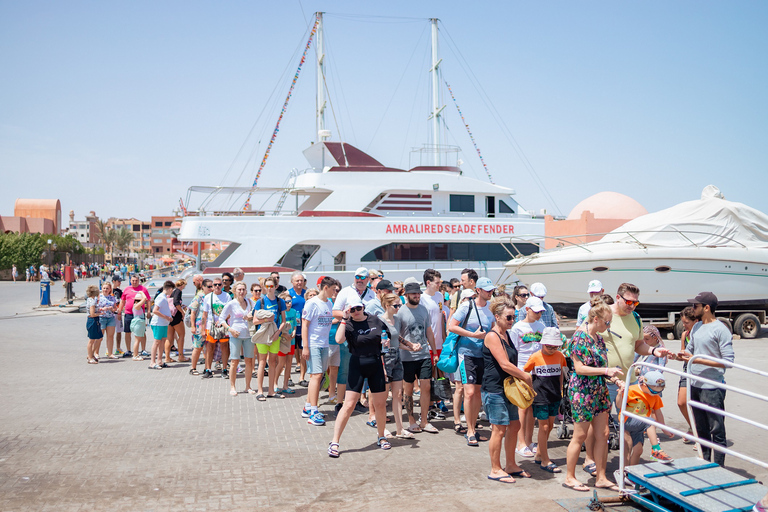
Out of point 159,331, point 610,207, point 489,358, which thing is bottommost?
point 159,331

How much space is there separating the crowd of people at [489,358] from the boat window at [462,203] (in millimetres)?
10309

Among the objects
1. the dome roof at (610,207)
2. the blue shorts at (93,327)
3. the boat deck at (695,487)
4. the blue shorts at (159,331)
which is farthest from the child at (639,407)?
the dome roof at (610,207)

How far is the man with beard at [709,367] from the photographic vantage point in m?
4.97

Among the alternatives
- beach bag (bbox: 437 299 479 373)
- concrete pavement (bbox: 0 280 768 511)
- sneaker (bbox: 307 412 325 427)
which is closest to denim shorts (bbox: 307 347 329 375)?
sneaker (bbox: 307 412 325 427)

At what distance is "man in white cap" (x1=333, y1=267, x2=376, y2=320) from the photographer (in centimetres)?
619

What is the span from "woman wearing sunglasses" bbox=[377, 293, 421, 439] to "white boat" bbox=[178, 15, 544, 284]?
998 cm

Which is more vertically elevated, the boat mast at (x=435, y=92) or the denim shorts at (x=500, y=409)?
the boat mast at (x=435, y=92)

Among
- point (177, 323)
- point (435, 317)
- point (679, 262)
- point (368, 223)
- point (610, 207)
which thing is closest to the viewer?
point (435, 317)

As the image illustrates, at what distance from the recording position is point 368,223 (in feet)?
55.5

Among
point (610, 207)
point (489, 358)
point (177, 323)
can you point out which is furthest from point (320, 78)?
point (610, 207)

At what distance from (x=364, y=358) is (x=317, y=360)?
1391 millimetres

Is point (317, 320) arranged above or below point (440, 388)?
above

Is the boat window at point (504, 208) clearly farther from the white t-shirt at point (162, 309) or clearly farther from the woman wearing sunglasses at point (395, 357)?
the woman wearing sunglasses at point (395, 357)

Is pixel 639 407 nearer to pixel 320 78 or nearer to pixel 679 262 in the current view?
pixel 679 262
